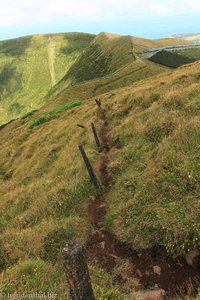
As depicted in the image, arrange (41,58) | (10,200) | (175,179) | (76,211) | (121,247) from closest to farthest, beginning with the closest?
(121,247), (175,179), (76,211), (10,200), (41,58)

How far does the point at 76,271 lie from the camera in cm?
573

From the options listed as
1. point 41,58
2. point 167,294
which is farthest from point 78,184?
point 41,58

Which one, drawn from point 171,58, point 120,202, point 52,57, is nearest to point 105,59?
point 171,58

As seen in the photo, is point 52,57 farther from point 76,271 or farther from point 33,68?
point 76,271

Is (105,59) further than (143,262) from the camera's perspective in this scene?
Yes

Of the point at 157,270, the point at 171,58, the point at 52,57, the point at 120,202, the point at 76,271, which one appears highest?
the point at 52,57

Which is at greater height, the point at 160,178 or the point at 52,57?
the point at 52,57

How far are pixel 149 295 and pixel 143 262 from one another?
175 cm

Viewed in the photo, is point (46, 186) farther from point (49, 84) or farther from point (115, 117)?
point (49, 84)

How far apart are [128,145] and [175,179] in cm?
588

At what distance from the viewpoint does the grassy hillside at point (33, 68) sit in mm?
138750

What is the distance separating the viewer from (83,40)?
182 m

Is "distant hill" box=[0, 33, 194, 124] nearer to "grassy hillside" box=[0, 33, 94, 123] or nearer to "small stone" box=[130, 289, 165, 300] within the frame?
"grassy hillside" box=[0, 33, 94, 123]

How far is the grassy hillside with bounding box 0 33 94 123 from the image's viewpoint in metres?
139
